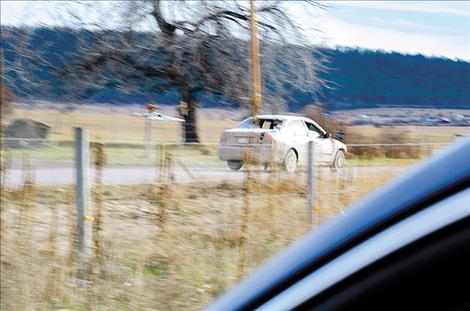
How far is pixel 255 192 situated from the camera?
7.33 metres

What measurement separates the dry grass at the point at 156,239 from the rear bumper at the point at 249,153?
0.27 metres

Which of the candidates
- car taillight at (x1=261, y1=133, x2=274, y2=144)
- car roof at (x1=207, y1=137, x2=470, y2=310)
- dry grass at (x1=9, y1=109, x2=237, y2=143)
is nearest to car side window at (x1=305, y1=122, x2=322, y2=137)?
car taillight at (x1=261, y1=133, x2=274, y2=144)

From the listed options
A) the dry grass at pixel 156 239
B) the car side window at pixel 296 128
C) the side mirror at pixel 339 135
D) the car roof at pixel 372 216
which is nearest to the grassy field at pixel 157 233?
the dry grass at pixel 156 239

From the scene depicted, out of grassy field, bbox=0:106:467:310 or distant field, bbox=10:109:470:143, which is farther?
distant field, bbox=10:109:470:143

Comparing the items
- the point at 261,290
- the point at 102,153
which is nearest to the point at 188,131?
the point at 102,153

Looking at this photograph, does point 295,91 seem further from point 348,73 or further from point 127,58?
point 348,73

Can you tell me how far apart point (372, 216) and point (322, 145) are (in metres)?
7.77

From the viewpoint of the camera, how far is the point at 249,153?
25.5 ft

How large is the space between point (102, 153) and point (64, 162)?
1561mm

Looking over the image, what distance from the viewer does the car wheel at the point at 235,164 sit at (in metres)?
8.10

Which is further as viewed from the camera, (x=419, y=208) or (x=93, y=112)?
(x=93, y=112)

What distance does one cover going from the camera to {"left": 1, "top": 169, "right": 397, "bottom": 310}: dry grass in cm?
567

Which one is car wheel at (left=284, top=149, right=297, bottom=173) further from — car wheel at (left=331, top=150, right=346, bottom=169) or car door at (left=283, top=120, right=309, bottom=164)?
car wheel at (left=331, top=150, right=346, bottom=169)

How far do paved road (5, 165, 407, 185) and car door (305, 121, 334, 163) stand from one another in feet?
0.44
